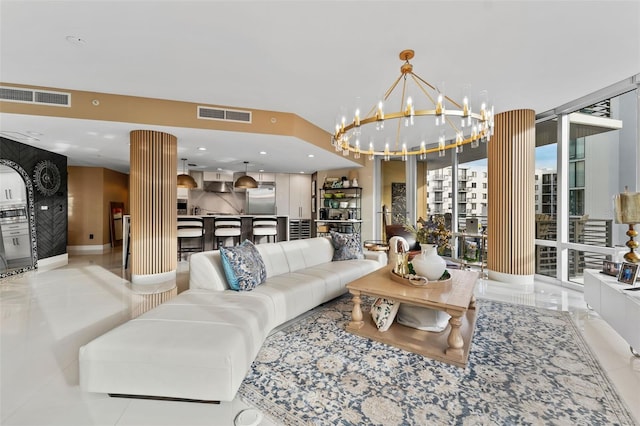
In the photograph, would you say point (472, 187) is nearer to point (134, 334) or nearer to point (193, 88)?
point (193, 88)

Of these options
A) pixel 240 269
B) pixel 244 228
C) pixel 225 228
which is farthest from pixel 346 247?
pixel 244 228

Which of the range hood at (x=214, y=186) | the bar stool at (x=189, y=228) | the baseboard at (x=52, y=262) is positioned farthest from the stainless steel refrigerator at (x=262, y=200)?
the baseboard at (x=52, y=262)

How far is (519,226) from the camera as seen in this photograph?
14.4 feet

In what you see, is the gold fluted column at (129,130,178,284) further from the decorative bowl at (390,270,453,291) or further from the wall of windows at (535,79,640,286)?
the wall of windows at (535,79,640,286)

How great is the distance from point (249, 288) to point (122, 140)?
4.09 m

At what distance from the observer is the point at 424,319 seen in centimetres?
265

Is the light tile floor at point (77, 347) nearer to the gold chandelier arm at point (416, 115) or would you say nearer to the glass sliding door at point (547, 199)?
the glass sliding door at point (547, 199)

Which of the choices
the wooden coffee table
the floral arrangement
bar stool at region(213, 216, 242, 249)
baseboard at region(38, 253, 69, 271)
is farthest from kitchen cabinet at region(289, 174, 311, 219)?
the floral arrangement

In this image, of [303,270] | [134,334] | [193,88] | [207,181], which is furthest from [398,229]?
[207,181]

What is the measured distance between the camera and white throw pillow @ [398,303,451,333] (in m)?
2.62

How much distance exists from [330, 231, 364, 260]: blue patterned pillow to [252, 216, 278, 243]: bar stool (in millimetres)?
2452

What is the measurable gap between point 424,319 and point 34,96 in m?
5.36

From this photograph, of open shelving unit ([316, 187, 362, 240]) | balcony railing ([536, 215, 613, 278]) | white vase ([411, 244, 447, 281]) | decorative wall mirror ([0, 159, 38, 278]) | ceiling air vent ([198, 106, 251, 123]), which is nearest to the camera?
white vase ([411, 244, 447, 281])

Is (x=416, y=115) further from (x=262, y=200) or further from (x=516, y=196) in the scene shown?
(x=262, y=200)
